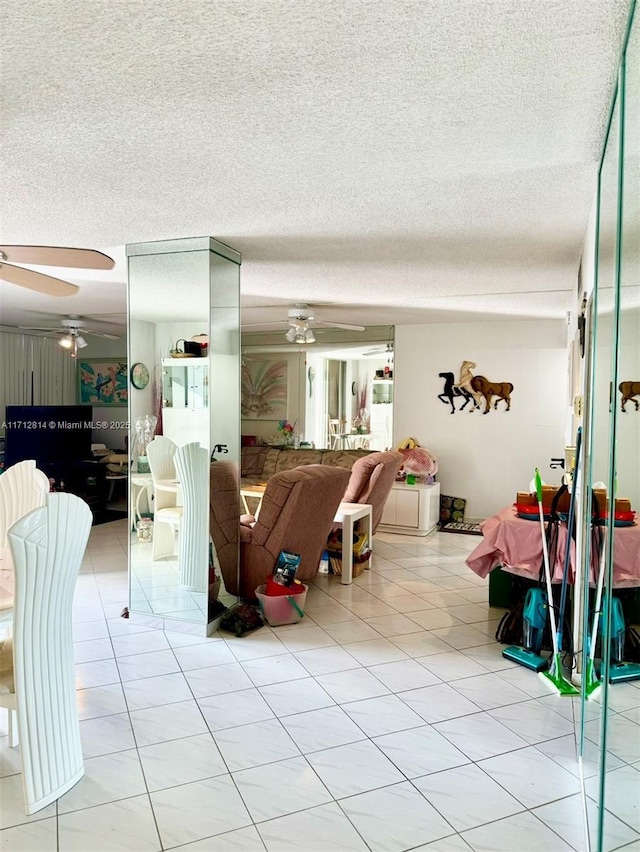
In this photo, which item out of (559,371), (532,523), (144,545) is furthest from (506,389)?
(144,545)

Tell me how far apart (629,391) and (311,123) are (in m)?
1.42

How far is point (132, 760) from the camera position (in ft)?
7.93

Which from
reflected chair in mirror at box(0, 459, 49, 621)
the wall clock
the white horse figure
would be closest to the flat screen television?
reflected chair in mirror at box(0, 459, 49, 621)

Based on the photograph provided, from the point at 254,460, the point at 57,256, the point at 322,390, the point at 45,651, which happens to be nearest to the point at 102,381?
the point at 254,460

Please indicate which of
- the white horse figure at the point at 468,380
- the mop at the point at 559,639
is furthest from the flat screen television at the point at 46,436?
the mop at the point at 559,639

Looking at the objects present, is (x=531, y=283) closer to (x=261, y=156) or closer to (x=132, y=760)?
(x=261, y=156)

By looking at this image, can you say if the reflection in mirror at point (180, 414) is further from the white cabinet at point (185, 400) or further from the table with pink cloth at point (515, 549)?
the table with pink cloth at point (515, 549)

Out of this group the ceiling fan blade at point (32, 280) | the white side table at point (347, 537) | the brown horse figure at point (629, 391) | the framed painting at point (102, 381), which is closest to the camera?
the brown horse figure at point (629, 391)

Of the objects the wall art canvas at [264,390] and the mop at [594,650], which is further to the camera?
the wall art canvas at [264,390]

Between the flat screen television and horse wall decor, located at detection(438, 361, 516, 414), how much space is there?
457 cm

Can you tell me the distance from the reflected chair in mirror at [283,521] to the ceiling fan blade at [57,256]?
167 centimetres

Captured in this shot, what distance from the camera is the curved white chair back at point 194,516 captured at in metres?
3.71

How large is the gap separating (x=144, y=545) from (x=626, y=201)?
340 centimetres

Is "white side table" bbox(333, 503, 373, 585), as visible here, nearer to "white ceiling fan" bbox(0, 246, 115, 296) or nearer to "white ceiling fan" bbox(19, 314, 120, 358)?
"white ceiling fan" bbox(0, 246, 115, 296)
